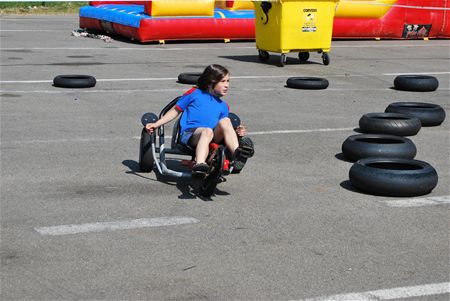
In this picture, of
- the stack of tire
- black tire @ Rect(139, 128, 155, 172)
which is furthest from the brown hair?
the stack of tire

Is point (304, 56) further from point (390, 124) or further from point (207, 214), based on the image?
point (207, 214)

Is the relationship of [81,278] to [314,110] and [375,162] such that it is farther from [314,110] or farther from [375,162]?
[314,110]

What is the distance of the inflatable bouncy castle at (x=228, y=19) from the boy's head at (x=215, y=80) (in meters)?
13.9

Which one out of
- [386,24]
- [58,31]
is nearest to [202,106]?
[386,24]

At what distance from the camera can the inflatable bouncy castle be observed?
2188 centimetres

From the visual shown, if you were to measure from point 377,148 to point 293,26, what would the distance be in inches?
378

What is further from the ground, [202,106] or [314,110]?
[202,106]

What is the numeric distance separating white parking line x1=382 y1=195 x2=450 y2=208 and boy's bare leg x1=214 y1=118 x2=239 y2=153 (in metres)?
1.37

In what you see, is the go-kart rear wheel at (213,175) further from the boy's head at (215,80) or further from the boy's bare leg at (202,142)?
the boy's head at (215,80)

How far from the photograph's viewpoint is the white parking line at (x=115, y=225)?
6.25 m

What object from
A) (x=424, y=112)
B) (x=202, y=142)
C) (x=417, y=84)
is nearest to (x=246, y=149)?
(x=202, y=142)

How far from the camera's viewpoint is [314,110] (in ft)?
40.8

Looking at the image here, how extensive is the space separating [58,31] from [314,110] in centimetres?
1561

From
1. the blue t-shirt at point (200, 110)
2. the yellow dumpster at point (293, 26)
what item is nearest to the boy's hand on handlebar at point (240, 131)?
the blue t-shirt at point (200, 110)
